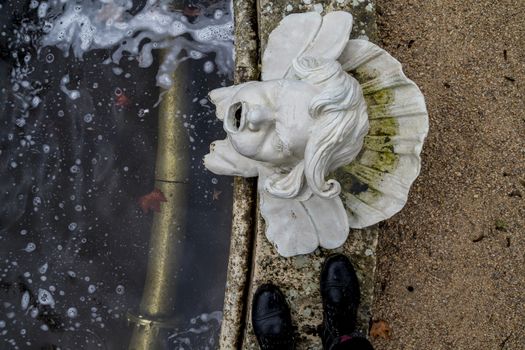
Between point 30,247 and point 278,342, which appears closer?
point 278,342

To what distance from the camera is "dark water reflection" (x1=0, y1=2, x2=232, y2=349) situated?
8.85ft

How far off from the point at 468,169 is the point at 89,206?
2.00 m

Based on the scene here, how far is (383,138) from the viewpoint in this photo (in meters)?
1.92

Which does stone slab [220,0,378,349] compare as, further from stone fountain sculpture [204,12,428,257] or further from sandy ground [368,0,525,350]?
sandy ground [368,0,525,350]

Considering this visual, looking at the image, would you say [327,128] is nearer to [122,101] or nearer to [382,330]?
[382,330]

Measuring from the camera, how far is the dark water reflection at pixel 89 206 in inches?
106

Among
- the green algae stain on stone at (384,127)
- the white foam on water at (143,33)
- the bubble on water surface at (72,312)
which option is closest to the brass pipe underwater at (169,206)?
the white foam on water at (143,33)

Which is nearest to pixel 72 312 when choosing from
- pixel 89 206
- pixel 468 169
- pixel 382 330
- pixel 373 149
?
pixel 89 206

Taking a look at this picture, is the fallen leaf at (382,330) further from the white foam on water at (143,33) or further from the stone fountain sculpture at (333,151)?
the white foam on water at (143,33)

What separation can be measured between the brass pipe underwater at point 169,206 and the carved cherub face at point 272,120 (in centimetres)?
117

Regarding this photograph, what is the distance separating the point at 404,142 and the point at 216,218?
118 centimetres

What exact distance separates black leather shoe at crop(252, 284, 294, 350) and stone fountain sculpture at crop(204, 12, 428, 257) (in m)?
0.24

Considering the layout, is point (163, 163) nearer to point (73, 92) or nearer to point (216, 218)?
point (216, 218)

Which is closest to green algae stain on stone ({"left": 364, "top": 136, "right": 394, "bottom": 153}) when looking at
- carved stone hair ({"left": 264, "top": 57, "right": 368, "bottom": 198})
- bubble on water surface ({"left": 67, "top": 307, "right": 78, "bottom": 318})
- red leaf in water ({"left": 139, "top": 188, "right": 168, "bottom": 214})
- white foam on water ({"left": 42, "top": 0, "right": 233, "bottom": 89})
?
carved stone hair ({"left": 264, "top": 57, "right": 368, "bottom": 198})
